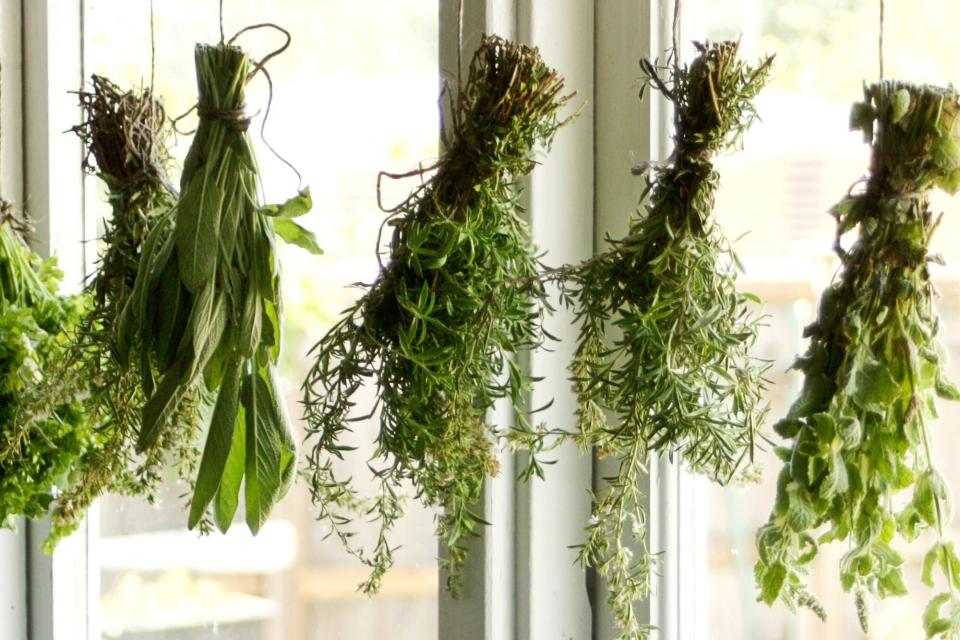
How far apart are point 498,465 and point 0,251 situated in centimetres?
68

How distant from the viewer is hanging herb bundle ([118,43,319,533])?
2.91 feet

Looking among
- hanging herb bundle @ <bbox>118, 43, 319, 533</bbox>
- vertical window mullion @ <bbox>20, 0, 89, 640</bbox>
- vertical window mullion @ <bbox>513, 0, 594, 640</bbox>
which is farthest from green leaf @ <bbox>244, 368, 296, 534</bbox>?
vertical window mullion @ <bbox>20, 0, 89, 640</bbox>

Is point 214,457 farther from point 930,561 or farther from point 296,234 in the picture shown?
point 930,561

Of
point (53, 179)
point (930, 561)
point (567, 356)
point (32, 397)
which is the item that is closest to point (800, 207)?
point (567, 356)

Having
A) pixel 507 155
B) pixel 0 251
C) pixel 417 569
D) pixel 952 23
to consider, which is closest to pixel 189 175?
pixel 507 155

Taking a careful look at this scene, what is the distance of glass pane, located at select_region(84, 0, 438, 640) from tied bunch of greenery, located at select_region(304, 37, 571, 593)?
1.20 feet

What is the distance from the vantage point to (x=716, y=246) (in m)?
0.79

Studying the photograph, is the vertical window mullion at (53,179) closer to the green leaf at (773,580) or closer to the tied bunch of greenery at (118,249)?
the tied bunch of greenery at (118,249)

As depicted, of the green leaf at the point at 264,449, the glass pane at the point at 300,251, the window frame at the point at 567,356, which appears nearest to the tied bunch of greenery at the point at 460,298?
the green leaf at the point at 264,449

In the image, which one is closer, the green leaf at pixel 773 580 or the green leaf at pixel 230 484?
the green leaf at pixel 773 580

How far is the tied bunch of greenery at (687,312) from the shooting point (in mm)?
769

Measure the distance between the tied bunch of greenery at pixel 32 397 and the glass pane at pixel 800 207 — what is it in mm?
664

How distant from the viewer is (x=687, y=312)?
2.57ft

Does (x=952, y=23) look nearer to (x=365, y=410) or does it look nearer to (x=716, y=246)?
(x=716, y=246)
